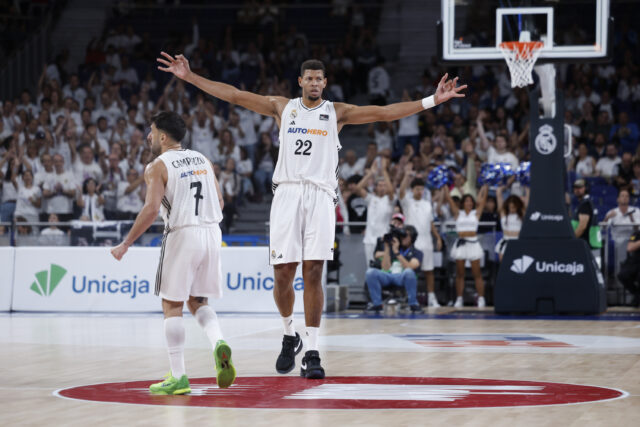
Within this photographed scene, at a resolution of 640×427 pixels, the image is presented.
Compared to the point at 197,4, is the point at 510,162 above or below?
below

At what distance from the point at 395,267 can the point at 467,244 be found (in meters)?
1.59

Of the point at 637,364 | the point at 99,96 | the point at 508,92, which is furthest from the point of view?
the point at 99,96

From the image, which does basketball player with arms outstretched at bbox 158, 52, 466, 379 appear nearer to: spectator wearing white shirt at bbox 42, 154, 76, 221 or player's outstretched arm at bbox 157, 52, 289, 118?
player's outstretched arm at bbox 157, 52, 289, 118

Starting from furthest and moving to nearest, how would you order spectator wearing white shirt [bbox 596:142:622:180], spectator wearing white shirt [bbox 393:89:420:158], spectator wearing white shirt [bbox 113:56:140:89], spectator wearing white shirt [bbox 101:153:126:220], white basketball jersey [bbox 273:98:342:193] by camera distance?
spectator wearing white shirt [bbox 113:56:140:89]
spectator wearing white shirt [bbox 393:89:420:158]
spectator wearing white shirt [bbox 596:142:622:180]
spectator wearing white shirt [bbox 101:153:126:220]
white basketball jersey [bbox 273:98:342:193]

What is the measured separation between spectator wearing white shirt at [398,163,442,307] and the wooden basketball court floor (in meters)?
1.42

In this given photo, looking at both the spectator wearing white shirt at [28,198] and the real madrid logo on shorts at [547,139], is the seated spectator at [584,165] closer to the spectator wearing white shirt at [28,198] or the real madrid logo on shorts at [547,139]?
the real madrid logo on shorts at [547,139]

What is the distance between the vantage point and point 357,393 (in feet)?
24.6

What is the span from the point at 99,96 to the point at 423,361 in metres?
16.3

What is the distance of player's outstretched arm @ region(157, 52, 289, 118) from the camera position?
8.69 m

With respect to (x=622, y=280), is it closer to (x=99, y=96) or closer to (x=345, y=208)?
(x=345, y=208)

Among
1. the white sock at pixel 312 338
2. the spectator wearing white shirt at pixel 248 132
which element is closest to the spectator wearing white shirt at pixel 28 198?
the spectator wearing white shirt at pixel 248 132

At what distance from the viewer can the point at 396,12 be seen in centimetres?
2714

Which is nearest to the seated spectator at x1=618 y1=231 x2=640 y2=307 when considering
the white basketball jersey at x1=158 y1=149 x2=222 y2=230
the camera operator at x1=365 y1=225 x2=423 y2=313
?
the camera operator at x1=365 y1=225 x2=423 y2=313

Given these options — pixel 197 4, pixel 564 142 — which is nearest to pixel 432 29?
pixel 197 4
